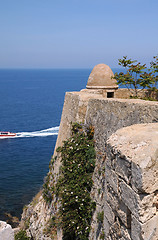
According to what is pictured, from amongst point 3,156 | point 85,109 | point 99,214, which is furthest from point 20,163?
point 99,214

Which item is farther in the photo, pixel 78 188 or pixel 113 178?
pixel 78 188

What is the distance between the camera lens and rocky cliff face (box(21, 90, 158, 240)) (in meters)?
3.06

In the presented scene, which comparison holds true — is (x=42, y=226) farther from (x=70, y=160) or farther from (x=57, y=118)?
(x=57, y=118)

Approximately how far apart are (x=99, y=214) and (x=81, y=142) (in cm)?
262

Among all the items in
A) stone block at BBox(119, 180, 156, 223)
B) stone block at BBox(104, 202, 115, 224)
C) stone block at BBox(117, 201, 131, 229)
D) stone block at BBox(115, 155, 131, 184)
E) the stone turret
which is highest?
the stone turret

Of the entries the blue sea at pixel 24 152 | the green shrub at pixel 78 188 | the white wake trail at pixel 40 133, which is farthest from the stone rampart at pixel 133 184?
the white wake trail at pixel 40 133

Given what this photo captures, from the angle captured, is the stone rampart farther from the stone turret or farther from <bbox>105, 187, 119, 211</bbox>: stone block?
the stone turret

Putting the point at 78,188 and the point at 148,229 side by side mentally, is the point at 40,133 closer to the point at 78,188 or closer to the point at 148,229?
the point at 78,188

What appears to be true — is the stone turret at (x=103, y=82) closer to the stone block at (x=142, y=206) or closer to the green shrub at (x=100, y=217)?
the green shrub at (x=100, y=217)

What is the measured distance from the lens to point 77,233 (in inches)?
334

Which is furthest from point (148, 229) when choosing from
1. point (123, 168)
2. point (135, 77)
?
point (135, 77)

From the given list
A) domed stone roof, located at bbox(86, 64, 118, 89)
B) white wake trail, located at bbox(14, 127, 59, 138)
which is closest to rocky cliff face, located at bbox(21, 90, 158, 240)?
domed stone roof, located at bbox(86, 64, 118, 89)

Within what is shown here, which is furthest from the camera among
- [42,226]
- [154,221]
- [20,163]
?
[20,163]

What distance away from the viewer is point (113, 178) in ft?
12.5
